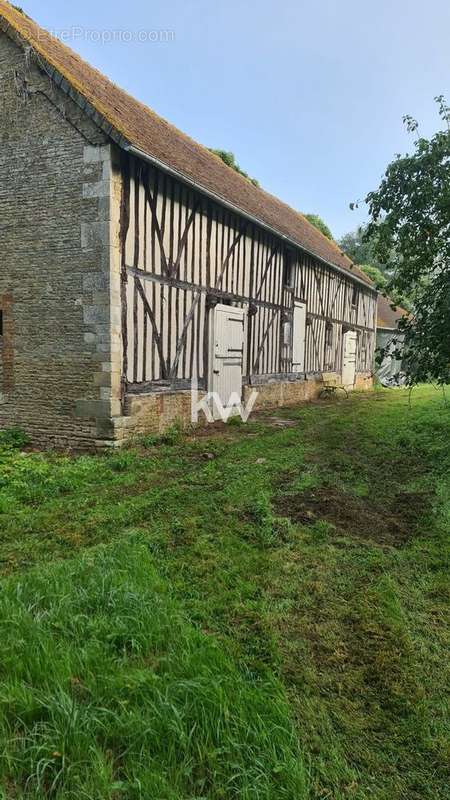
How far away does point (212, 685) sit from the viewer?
2.05 m

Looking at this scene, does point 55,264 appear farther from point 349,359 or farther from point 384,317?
point 384,317

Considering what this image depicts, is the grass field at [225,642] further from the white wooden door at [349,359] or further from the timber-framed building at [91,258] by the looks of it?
the white wooden door at [349,359]

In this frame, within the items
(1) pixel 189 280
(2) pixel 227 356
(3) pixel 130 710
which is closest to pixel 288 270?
(2) pixel 227 356

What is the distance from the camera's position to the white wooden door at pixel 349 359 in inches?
683

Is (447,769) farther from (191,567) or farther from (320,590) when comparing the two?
(191,567)

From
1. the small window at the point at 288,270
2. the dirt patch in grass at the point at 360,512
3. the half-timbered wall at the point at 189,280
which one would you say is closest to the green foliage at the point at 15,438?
the half-timbered wall at the point at 189,280

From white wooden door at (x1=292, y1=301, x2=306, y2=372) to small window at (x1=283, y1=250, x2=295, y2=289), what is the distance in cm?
66

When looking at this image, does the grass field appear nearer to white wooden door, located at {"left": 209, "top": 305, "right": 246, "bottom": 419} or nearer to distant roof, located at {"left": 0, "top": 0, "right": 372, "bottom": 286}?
distant roof, located at {"left": 0, "top": 0, "right": 372, "bottom": 286}

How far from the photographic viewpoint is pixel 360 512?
446 centimetres

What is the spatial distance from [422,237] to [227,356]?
15.0 feet

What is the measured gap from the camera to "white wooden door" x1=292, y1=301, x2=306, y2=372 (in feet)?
42.4

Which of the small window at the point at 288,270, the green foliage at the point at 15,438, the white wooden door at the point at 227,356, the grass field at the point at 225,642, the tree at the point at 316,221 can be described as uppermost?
the tree at the point at 316,221

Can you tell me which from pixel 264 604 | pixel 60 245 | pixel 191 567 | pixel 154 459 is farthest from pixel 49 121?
pixel 264 604

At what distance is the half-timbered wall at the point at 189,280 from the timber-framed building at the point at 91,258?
3cm
